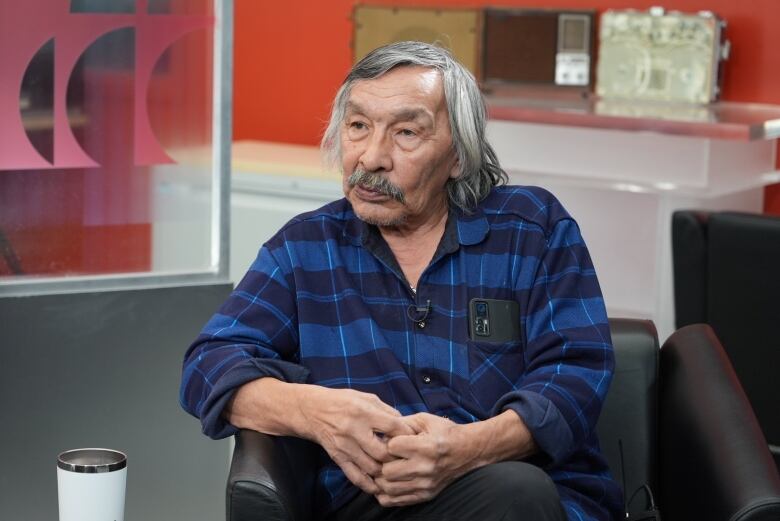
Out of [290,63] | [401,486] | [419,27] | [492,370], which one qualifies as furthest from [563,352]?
[290,63]

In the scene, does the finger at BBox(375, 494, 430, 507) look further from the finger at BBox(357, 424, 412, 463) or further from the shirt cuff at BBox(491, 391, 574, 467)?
the shirt cuff at BBox(491, 391, 574, 467)

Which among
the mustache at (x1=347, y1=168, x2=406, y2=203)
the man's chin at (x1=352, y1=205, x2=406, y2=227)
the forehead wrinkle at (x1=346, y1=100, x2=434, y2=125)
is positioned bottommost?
the man's chin at (x1=352, y1=205, x2=406, y2=227)

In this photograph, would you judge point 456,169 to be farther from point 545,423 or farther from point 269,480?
point 269,480

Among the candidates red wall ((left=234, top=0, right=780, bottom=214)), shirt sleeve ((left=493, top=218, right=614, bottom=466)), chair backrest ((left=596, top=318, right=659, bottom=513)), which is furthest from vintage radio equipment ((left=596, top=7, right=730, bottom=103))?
shirt sleeve ((left=493, top=218, right=614, bottom=466))

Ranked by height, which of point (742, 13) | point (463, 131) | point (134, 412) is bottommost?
point (134, 412)

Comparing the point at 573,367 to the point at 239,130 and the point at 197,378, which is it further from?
the point at 239,130

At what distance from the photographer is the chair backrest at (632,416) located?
237 cm

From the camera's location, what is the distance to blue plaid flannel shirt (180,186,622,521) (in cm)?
216

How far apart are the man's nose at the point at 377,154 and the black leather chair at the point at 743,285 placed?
1.13 meters

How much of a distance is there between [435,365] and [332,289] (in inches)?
8.9

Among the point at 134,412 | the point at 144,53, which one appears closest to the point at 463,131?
the point at 144,53

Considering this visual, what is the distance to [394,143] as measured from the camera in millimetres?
2314

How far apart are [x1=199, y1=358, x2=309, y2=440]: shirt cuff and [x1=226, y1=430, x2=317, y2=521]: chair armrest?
4cm

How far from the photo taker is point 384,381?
7.29 feet
